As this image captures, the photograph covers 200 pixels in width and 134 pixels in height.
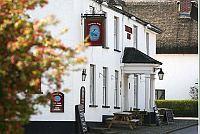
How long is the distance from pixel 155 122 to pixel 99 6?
8673mm

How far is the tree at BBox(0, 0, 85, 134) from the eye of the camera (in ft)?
19.6


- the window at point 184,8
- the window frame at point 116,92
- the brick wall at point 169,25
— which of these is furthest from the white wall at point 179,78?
the window frame at point 116,92

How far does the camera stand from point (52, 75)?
612 cm

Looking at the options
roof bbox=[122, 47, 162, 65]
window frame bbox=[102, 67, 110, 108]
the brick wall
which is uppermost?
the brick wall

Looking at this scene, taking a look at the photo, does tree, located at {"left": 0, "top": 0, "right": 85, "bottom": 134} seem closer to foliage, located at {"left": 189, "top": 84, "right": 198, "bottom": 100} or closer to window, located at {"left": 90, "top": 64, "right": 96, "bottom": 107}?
window, located at {"left": 90, "top": 64, "right": 96, "bottom": 107}

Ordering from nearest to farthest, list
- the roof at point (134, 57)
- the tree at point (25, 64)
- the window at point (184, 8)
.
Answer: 1. the tree at point (25, 64)
2. the roof at point (134, 57)
3. the window at point (184, 8)

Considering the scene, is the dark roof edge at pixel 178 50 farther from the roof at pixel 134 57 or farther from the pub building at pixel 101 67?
the roof at pixel 134 57

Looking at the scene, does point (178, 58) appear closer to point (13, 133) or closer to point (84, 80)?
point (84, 80)

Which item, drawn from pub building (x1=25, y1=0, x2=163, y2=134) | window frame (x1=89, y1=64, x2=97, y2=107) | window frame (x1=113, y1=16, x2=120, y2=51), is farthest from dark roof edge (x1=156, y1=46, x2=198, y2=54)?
window frame (x1=89, y1=64, x2=97, y2=107)

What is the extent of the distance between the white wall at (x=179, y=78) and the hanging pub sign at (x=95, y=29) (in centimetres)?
2520

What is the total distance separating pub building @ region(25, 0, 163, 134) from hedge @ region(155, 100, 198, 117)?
749cm

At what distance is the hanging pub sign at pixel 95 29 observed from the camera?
23.6 meters

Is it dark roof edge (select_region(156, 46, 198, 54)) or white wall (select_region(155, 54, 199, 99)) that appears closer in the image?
white wall (select_region(155, 54, 199, 99))

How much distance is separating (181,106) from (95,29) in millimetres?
23400
